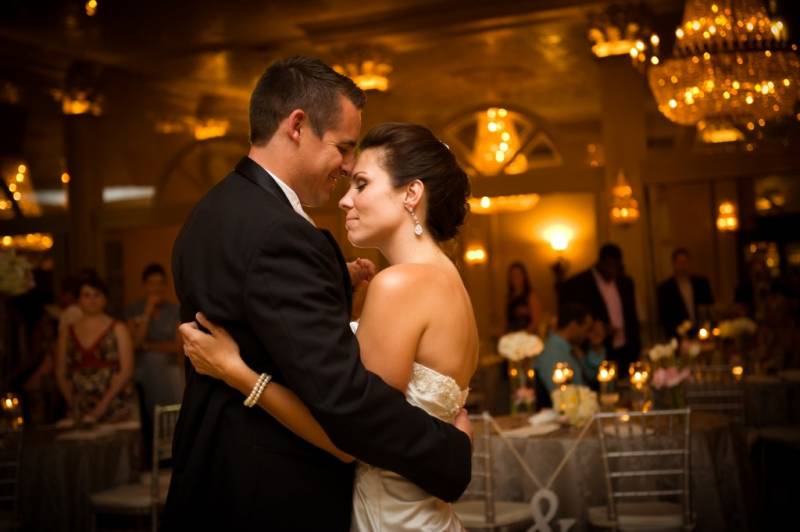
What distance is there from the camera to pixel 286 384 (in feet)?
7.06

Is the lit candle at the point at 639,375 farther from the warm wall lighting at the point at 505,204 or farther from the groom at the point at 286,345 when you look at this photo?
the warm wall lighting at the point at 505,204

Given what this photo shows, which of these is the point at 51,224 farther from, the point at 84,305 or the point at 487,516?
the point at 487,516

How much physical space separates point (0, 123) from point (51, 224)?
127cm

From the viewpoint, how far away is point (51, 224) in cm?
1292

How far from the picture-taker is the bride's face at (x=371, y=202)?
2371 millimetres

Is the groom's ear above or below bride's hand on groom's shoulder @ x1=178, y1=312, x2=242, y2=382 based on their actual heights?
above

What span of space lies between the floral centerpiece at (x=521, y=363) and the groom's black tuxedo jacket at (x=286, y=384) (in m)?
3.96

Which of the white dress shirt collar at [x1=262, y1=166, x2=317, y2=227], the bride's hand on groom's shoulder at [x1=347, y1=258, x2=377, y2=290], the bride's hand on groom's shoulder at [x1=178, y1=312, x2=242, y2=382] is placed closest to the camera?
the bride's hand on groom's shoulder at [x1=178, y1=312, x2=242, y2=382]

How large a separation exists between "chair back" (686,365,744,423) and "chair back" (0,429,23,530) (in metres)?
4.18

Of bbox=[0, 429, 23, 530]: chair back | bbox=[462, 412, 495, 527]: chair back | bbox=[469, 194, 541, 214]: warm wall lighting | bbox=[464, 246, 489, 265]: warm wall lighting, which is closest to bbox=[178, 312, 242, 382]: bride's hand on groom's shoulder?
bbox=[462, 412, 495, 527]: chair back

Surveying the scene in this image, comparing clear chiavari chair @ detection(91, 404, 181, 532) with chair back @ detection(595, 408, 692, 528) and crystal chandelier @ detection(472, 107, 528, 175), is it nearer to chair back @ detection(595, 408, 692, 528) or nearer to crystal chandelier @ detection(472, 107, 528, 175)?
chair back @ detection(595, 408, 692, 528)

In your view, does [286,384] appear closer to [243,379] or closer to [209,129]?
[243,379]

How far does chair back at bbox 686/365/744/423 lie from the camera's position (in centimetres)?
738

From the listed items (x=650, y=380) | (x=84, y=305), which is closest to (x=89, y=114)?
(x=84, y=305)
